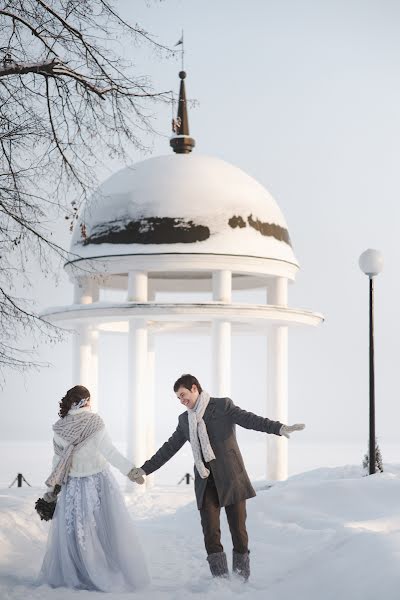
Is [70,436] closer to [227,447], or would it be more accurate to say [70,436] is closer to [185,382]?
[185,382]

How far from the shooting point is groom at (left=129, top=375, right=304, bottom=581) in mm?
9555

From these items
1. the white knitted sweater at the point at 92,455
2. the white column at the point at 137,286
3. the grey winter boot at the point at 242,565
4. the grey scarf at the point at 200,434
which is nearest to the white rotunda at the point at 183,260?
the white column at the point at 137,286

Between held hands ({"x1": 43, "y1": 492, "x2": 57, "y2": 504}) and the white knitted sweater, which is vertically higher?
the white knitted sweater

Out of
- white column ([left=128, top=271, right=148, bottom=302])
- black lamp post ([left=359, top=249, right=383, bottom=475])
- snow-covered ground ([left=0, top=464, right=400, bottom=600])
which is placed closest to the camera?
snow-covered ground ([left=0, top=464, right=400, bottom=600])

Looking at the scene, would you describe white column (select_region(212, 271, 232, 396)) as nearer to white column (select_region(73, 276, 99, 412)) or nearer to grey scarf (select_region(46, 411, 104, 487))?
white column (select_region(73, 276, 99, 412))

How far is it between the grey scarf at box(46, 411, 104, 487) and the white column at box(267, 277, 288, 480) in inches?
741

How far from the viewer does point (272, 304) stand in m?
28.9

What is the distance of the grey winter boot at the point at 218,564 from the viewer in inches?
375

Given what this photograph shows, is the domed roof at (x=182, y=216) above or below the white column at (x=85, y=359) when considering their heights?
above

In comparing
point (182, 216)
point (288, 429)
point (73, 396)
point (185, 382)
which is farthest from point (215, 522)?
point (182, 216)

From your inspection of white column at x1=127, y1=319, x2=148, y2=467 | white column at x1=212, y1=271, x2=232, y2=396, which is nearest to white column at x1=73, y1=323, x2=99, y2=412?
white column at x1=127, y1=319, x2=148, y2=467

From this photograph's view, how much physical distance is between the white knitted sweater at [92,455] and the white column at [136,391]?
17333 millimetres

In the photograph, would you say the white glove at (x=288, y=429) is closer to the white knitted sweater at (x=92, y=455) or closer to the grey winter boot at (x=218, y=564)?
the grey winter boot at (x=218, y=564)

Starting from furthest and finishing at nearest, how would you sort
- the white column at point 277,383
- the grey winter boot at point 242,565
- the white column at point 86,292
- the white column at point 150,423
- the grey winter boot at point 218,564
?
the white column at point 86,292
the white column at point 150,423
the white column at point 277,383
the grey winter boot at point 242,565
the grey winter boot at point 218,564
